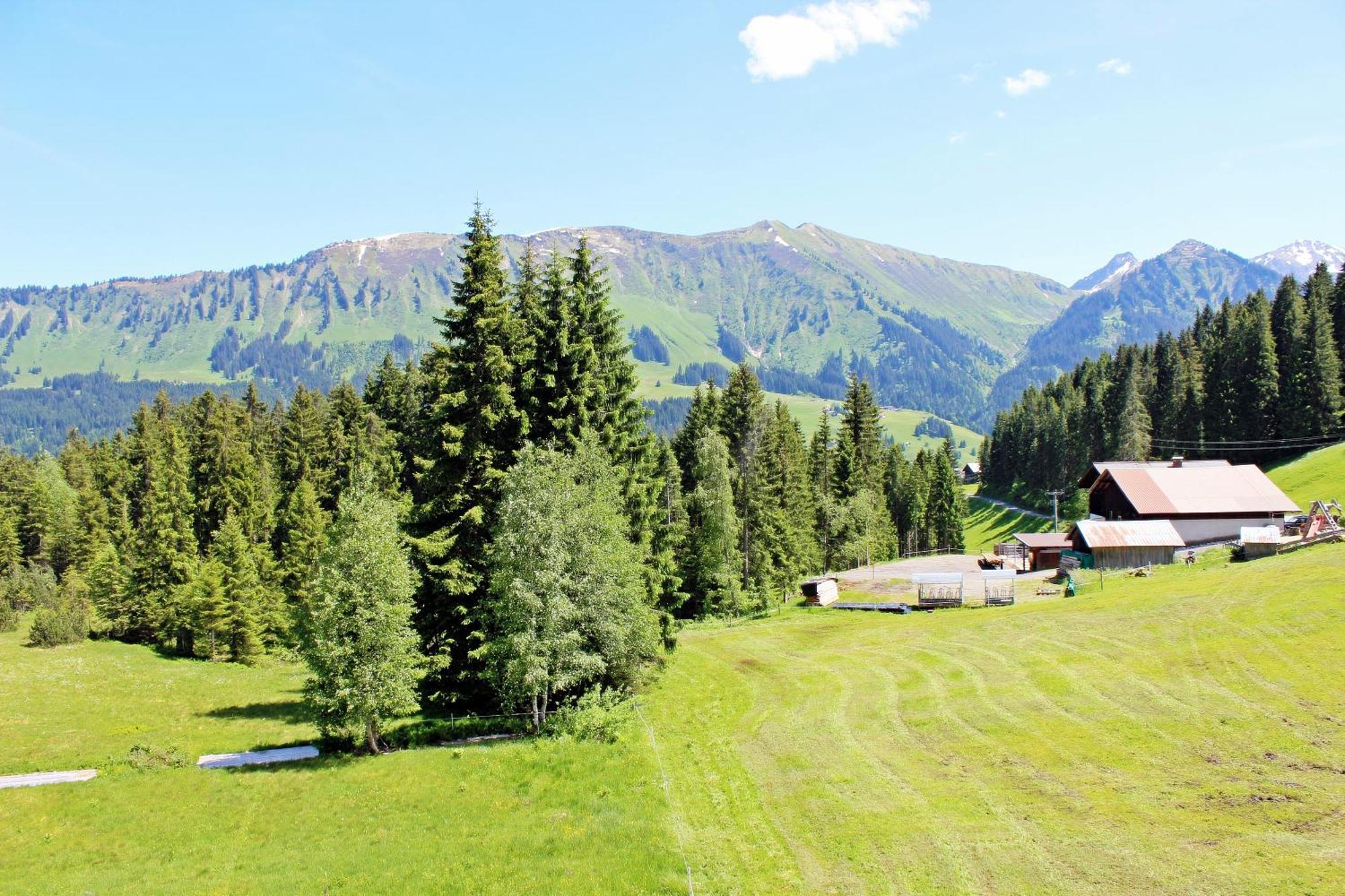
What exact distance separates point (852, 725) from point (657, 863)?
41.5 ft

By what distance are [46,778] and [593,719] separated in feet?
65.1

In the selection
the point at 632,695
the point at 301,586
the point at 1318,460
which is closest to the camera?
the point at 632,695

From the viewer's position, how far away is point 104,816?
944 inches

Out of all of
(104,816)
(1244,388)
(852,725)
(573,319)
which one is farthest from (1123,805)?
(1244,388)

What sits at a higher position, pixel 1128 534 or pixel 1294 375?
pixel 1294 375

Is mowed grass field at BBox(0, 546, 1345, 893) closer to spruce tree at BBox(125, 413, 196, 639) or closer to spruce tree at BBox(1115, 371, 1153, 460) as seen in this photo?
spruce tree at BBox(125, 413, 196, 639)

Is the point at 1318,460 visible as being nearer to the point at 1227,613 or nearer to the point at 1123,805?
the point at 1227,613

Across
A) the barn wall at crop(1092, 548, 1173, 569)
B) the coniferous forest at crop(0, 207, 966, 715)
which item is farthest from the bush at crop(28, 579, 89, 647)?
the barn wall at crop(1092, 548, 1173, 569)

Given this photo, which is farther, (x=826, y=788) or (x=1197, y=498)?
(x=1197, y=498)

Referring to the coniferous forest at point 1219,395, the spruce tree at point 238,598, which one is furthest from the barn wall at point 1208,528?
the spruce tree at point 238,598

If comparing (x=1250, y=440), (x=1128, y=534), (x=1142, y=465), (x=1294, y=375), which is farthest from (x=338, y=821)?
(x=1250, y=440)

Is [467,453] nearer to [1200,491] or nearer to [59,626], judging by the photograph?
[59,626]

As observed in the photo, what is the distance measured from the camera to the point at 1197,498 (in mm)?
64062

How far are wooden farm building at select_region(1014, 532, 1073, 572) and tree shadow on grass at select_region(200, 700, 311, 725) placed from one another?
59181 millimetres
